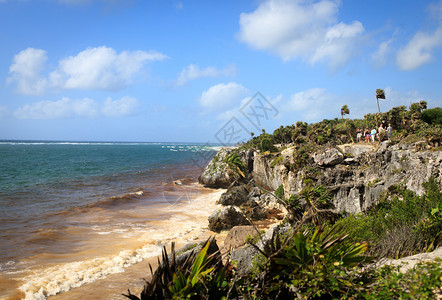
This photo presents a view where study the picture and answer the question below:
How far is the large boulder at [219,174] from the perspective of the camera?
2970 centimetres

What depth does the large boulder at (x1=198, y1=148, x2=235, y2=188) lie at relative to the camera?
29697 millimetres

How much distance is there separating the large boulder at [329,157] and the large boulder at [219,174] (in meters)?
13.7

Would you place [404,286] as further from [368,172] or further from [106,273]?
[368,172]

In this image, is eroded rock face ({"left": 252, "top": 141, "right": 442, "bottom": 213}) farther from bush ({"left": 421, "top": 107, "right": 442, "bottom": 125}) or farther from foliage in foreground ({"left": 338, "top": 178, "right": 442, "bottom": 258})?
bush ({"left": 421, "top": 107, "right": 442, "bottom": 125})

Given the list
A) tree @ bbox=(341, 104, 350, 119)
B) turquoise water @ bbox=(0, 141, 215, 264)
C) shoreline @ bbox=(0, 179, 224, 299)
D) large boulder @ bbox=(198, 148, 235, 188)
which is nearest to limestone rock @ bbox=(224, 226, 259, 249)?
shoreline @ bbox=(0, 179, 224, 299)

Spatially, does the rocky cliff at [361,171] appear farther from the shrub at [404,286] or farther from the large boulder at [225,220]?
the shrub at [404,286]

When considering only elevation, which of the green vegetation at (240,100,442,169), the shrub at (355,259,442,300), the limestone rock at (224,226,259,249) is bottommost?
the limestone rock at (224,226,259,249)

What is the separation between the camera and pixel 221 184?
100 ft

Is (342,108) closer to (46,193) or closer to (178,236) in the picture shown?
(178,236)

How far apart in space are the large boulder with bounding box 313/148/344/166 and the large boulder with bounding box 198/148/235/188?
13741mm

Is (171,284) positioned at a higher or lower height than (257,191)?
higher

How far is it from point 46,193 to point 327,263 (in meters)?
28.5

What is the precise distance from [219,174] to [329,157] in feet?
53.3

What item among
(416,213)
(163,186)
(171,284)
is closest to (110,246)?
(171,284)
